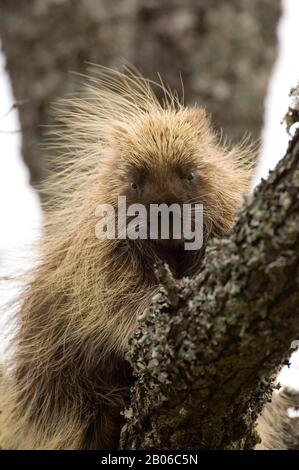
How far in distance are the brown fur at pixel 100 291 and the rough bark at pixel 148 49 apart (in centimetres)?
97

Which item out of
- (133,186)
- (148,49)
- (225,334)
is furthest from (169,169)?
(148,49)

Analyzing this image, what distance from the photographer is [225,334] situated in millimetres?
2135

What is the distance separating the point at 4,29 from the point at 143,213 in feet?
6.58

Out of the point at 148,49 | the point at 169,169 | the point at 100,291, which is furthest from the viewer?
the point at 148,49

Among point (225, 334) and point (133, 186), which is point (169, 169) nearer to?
point (133, 186)

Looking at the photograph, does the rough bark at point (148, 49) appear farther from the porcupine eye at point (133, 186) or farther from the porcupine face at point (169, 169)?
the porcupine eye at point (133, 186)

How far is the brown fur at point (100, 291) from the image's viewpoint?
302 centimetres

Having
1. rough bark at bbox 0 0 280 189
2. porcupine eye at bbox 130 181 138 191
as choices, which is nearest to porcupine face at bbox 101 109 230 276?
porcupine eye at bbox 130 181 138 191

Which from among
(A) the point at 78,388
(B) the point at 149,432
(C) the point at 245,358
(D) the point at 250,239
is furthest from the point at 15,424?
(D) the point at 250,239

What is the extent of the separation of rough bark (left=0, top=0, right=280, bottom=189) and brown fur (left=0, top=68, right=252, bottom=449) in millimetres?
972

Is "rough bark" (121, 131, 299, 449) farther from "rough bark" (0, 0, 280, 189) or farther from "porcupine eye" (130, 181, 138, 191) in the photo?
"rough bark" (0, 0, 280, 189)

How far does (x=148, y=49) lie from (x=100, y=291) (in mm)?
1696

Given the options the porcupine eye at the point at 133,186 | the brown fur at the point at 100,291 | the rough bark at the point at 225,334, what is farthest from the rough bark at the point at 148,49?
the rough bark at the point at 225,334

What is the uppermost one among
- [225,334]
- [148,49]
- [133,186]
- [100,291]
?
[148,49]
